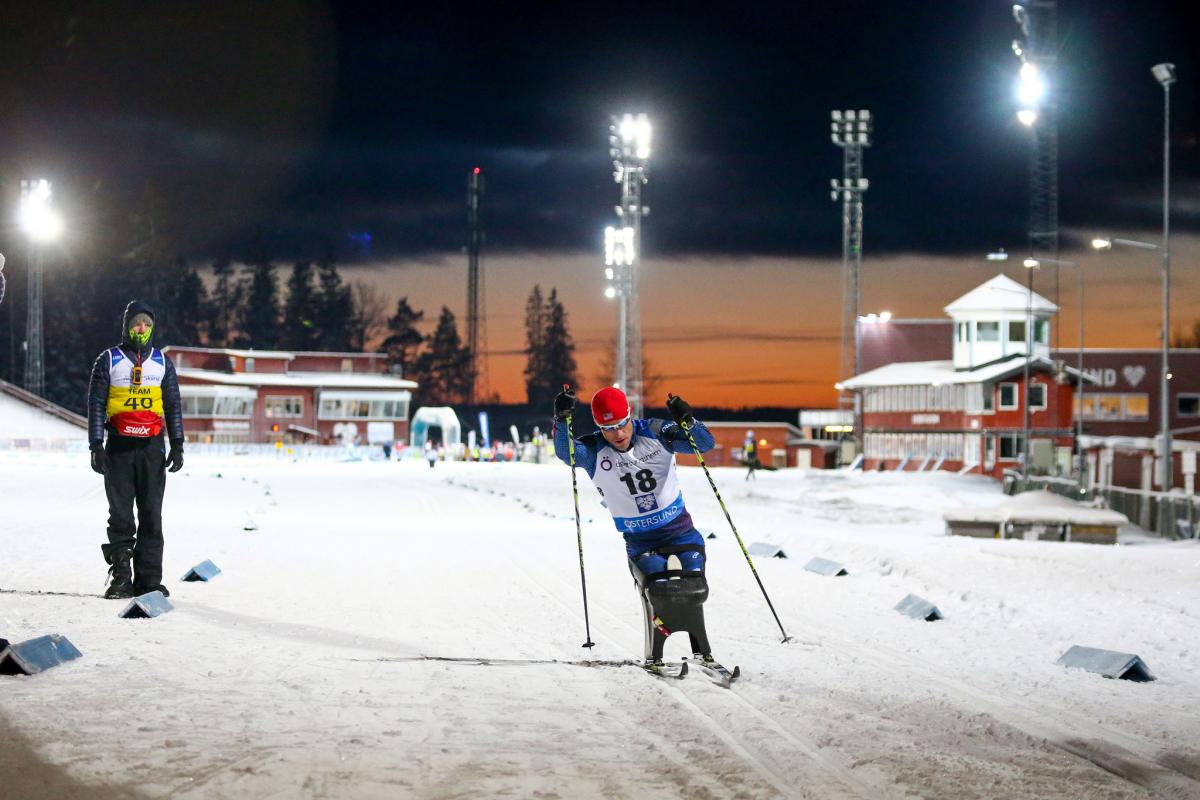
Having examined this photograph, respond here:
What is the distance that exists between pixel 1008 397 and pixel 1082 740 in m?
60.2

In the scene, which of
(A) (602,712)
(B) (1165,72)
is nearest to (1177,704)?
(A) (602,712)

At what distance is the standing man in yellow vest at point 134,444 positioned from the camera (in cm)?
1043

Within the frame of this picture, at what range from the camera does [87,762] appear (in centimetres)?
532

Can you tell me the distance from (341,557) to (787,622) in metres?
6.70

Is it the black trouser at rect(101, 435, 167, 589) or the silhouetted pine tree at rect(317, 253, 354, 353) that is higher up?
the silhouetted pine tree at rect(317, 253, 354, 353)

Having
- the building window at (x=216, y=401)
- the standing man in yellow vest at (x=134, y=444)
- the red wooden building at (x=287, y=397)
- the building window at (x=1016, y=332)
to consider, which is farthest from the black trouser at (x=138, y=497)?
the building window at (x=216, y=401)

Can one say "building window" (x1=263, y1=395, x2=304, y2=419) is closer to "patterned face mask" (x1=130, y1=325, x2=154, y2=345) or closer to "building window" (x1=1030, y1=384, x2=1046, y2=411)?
"building window" (x1=1030, y1=384, x2=1046, y2=411)

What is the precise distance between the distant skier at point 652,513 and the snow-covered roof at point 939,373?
57160mm

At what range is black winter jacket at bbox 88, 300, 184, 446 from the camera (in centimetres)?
1027

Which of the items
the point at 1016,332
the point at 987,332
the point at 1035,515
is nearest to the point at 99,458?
the point at 1035,515

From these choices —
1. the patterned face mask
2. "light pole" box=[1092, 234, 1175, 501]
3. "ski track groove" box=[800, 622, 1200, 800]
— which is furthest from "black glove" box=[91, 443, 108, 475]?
"light pole" box=[1092, 234, 1175, 501]

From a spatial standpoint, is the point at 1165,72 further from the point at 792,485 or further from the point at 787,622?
the point at 787,622

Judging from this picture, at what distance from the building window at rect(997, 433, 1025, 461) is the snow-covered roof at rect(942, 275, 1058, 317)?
285 inches

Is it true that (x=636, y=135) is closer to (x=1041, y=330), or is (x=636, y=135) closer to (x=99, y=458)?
(x=1041, y=330)
